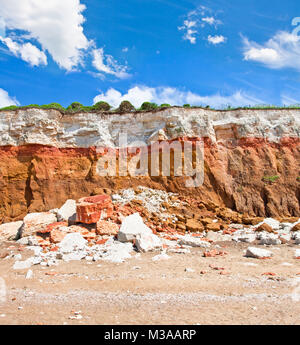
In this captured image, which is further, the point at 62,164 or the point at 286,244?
the point at 62,164

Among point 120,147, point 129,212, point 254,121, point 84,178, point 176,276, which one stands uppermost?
point 254,121

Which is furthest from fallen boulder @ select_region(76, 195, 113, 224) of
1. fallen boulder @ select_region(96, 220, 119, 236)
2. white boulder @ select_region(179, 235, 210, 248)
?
white boulder @ select_region(179, 235, 210, 248)

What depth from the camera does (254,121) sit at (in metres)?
17.0

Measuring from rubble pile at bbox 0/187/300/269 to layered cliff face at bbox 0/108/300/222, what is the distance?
180 cm

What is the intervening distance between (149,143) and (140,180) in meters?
2.52

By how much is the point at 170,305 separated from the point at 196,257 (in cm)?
371

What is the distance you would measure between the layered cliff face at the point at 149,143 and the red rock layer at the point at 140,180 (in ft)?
0.19

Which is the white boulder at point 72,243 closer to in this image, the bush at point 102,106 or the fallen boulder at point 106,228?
the fallen boulder at point 106,228

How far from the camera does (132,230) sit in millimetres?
9773

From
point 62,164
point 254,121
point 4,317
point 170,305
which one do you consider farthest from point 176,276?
point 254,121

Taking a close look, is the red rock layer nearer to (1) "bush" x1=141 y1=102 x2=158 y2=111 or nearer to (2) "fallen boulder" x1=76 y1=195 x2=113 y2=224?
(2) "fallen boulder" x1=76 y1=195 x2=113 y2=224

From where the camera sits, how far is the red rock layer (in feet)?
50.2
